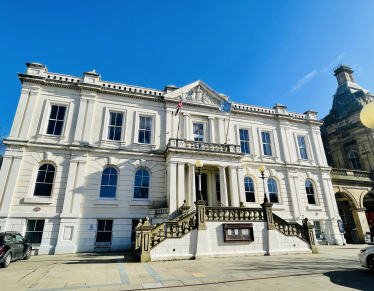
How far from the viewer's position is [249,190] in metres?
20.2

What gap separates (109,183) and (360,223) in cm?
2500

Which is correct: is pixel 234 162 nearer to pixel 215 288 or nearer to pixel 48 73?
pixel 215 288

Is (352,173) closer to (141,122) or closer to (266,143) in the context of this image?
(266,143)

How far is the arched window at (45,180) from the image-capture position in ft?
50.6

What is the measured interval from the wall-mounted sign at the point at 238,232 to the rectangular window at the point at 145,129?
33.3 ft

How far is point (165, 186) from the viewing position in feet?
57.6

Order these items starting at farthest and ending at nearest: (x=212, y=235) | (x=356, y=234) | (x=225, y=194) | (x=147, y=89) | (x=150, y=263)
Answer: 1. (x=356, y=234)
2. (x=147, y=89)
3. (x=225, y=194)
4. (x=212, y=235)
5. (x=150, y=263)

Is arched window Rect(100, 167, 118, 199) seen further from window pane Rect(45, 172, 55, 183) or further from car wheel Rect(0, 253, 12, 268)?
car wheel Rect(0, 253, 12, 268)

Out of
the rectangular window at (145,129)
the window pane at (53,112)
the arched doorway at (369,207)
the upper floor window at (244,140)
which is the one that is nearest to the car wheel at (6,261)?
the window pane at (53,112)

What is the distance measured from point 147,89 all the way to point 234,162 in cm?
1023

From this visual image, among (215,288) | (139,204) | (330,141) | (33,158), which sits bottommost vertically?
(215,288)

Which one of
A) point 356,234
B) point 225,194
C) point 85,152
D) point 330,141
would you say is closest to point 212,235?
point 225,194

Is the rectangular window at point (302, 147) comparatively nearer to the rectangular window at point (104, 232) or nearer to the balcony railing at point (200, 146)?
the balcony railing at point (200, 146)

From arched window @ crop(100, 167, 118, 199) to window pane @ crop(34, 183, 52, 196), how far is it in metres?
3.50
